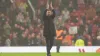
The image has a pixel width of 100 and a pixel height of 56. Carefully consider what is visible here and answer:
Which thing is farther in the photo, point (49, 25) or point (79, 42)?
point (79, 42)

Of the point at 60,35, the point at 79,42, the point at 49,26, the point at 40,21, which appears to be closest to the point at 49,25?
the point at 49,26

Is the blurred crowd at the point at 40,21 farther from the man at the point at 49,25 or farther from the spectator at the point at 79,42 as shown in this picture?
the man at the point at 49,25

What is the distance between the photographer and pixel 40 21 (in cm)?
2152

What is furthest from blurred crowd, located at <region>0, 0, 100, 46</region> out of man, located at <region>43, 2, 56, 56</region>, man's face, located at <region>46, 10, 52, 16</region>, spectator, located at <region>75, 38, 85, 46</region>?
man's face, located at <region>46, 10, 52, 16</region>

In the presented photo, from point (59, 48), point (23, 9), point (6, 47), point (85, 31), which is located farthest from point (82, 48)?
point (23, 9)

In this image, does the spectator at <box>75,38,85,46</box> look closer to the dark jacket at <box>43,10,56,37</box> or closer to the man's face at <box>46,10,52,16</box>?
the dark jacket at <box>43,10,56,37</box>

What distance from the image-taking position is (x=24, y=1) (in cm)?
2247

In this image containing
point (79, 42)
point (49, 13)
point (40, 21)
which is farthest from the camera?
point (40, 21)

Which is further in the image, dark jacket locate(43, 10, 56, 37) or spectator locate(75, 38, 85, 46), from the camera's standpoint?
spectator locate(75, 38, 85, 46)

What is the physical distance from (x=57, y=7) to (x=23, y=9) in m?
2.15

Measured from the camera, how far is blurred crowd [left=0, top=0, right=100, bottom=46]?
20.1m

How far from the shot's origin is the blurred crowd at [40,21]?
20109 mm

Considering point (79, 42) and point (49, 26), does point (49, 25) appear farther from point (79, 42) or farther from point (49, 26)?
point (79, 42)

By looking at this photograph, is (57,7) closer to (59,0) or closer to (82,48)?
(59,0)
